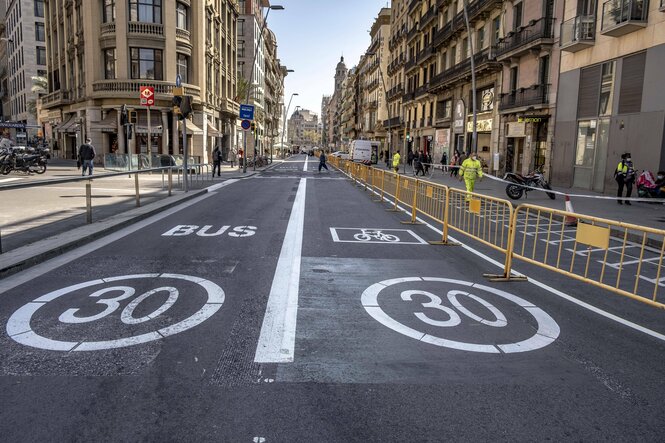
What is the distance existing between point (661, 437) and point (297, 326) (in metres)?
2.83

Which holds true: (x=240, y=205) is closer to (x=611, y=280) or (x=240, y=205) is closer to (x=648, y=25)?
(x=611, y=280)

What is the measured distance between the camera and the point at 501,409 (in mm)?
3170

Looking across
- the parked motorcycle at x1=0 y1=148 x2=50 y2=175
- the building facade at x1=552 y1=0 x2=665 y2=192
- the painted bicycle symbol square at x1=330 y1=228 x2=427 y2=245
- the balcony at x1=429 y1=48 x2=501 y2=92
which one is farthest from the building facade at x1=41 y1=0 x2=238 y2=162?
the painted bicycle symbol square at x1=330 y1=228 x2=427 y2=245

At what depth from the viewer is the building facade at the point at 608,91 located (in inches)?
706

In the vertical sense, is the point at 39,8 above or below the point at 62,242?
above

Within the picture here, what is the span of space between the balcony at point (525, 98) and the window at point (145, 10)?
81.5 ft

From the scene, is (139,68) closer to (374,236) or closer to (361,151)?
(361,151)

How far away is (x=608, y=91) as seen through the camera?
2078 centimetres

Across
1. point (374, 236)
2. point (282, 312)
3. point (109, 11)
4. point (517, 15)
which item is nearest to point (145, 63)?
point (109, 11)

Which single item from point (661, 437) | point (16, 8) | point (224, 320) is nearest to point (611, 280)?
point (661, 437)

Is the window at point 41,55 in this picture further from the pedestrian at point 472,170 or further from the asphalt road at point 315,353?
the asphalt road at point 315,353

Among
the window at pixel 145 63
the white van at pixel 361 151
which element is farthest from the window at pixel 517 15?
the window at pixel 145 63

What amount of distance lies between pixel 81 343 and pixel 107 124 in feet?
120

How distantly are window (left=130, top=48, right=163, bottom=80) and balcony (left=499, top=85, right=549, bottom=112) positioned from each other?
23.9m
